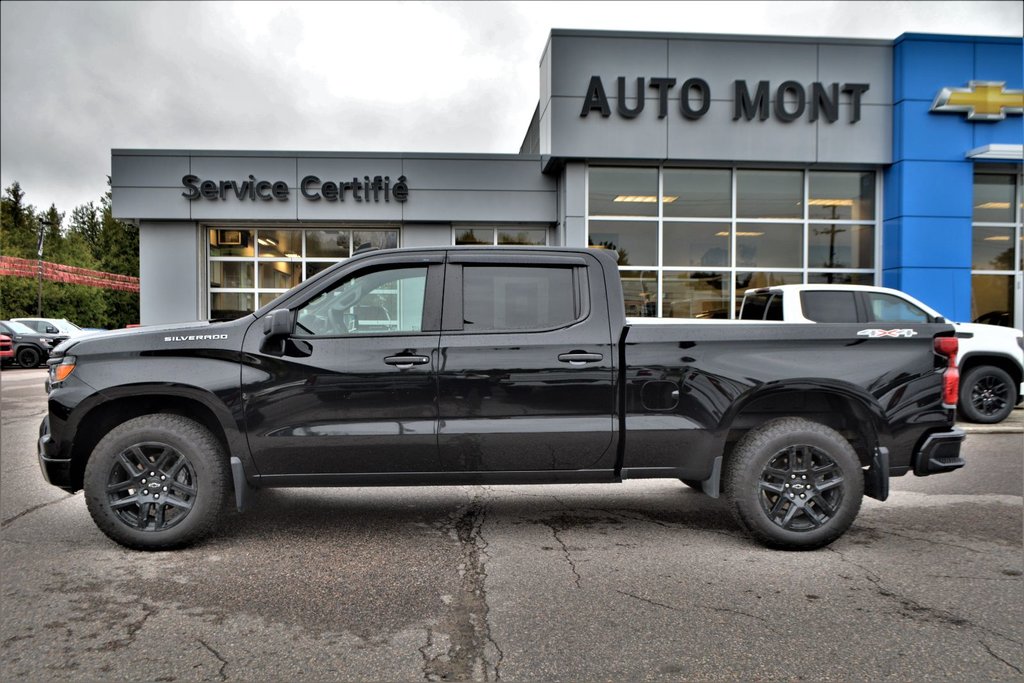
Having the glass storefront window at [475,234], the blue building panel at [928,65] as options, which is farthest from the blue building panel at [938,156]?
the glass storefront window at [475,234]

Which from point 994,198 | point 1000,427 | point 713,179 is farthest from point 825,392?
point 994,198

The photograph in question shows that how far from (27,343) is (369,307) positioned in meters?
23.5

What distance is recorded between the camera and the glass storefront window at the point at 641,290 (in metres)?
15.9

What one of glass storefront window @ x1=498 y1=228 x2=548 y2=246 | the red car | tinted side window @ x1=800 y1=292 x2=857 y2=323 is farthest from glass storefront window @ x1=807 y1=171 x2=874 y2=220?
the red car

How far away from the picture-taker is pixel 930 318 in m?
9.13

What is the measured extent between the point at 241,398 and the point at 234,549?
3.15ft

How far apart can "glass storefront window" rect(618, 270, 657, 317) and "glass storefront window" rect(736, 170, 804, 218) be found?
2489mm

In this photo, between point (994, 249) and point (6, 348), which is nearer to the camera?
point (994, 249)

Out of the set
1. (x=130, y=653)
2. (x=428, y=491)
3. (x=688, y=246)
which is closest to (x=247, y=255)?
(x=688, y=246)

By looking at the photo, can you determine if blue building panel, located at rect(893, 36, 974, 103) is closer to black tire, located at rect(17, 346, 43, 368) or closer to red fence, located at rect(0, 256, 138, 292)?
black tire, located at rect(17, 346, 43, 368)

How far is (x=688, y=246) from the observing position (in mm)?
16094

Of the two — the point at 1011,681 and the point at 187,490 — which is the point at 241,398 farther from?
the point at 1011,681

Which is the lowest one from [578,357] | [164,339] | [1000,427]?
[1000,427]

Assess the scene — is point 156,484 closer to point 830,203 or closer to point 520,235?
point 520,235
